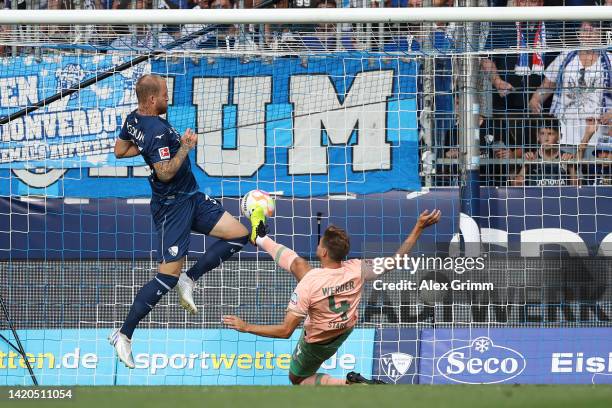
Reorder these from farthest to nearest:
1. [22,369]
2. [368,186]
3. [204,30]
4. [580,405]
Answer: [368,186] → [22,369] → [204,30] → [580,405]

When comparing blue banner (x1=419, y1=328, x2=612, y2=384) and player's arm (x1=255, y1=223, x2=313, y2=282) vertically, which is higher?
player's arm (x1=255, y1=223, x2=313, y2=282)

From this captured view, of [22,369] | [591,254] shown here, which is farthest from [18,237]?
[591,254]

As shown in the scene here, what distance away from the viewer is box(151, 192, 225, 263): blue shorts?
9352 mm

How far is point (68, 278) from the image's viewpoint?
11445 mm

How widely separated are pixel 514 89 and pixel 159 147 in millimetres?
4555

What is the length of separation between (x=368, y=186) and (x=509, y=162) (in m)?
1.53

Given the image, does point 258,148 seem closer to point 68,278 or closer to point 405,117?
point 405,117

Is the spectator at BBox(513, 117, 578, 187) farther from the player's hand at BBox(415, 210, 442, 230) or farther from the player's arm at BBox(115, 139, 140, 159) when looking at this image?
the player's arm at BBox(115, 139, 140, 159)

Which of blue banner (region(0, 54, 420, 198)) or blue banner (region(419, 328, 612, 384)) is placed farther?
blue banner (region(0, 54, 420, 198))

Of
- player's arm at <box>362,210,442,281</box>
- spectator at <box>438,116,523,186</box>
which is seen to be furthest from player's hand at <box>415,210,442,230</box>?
spectator at <box>438,116,523,186</box>

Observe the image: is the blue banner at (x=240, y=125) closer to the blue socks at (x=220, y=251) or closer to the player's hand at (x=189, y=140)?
the blue socks at (x=220, y=251)

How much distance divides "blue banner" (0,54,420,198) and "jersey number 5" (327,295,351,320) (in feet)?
9.47

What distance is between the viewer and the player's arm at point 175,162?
8906mm

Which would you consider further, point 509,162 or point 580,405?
point 509,162
